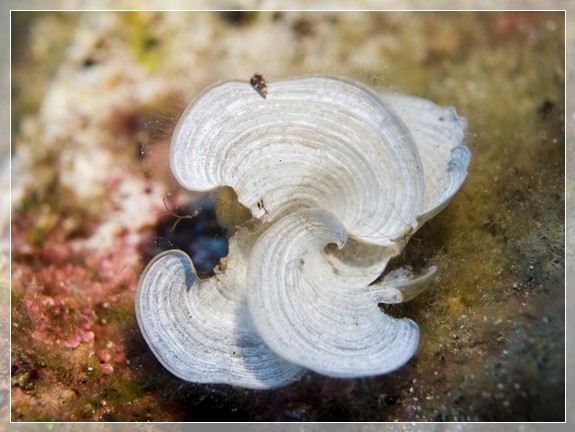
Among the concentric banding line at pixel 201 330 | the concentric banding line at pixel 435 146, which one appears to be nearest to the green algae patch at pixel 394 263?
the concentric banding line at pixel 435 146

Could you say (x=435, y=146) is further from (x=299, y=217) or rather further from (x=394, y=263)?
(x=299, y=217)

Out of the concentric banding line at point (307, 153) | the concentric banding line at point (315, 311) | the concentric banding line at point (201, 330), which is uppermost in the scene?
the concentric banding line at point (307, 153)

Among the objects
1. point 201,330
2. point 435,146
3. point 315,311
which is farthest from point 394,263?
point 201,330

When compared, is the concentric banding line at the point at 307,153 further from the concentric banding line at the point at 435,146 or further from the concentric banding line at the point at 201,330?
the concentric banding line at the point at 201,330

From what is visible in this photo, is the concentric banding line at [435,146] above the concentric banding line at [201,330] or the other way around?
above

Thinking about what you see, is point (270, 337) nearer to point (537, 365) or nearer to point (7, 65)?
point (537, 365)

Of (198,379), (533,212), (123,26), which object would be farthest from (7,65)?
(533,212)

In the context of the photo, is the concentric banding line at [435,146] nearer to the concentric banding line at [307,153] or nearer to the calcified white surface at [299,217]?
the calcified white surface at [299,217]

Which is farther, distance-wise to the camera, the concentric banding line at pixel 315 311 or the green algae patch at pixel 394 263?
the green algae patch at pixel 394 263
